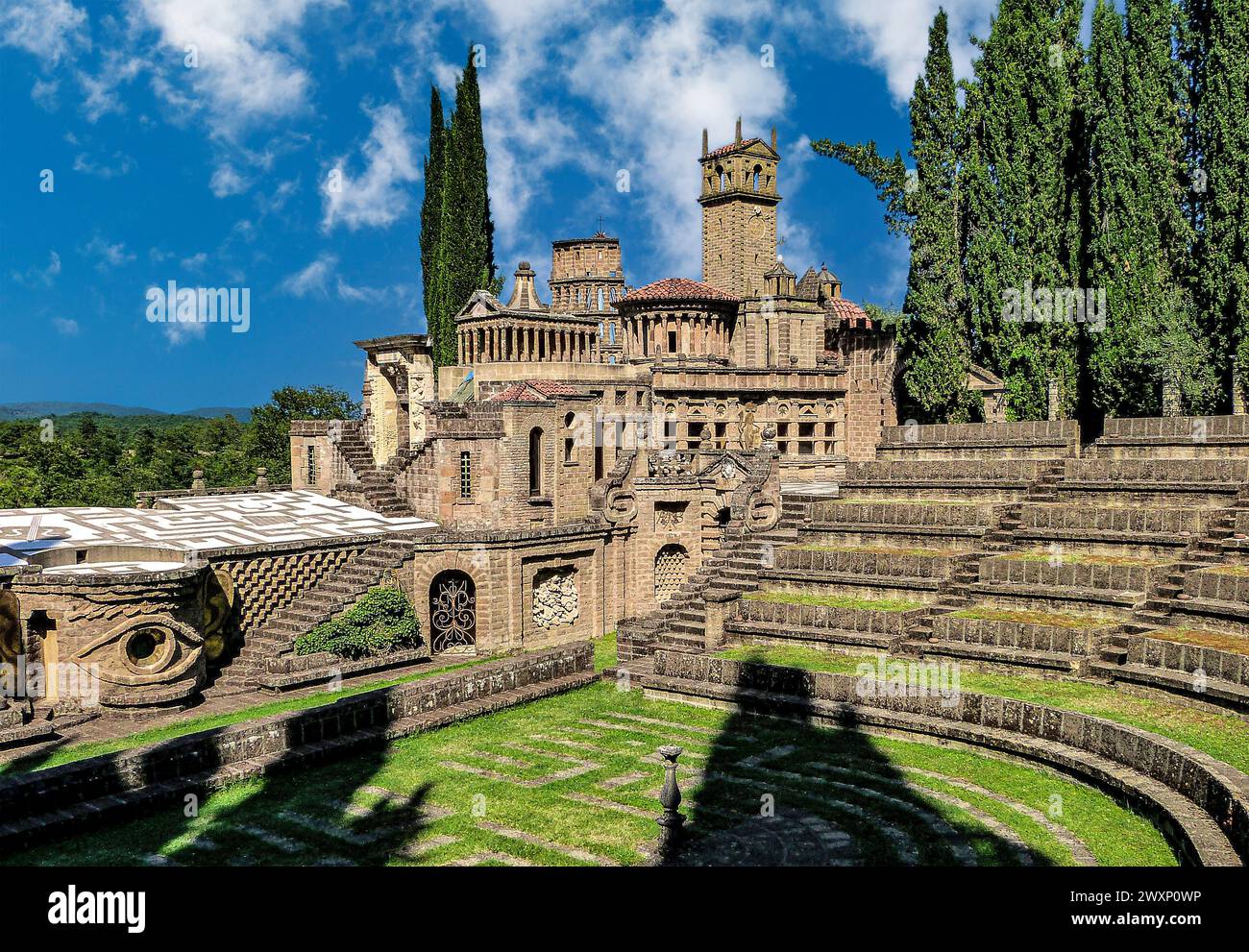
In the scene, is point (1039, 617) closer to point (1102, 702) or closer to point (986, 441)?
point (1102, 702)

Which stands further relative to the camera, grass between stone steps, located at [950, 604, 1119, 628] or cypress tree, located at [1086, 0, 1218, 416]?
cypress tree, located at [1086, 0, 1218, 416]

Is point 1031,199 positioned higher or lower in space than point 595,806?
higher

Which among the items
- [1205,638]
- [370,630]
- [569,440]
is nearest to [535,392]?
[569,440]

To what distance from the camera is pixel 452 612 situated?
31641 mm

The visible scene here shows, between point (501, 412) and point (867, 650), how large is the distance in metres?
15.6

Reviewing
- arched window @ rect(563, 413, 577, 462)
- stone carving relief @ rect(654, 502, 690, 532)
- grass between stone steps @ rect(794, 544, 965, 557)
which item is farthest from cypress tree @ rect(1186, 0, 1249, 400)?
arched window @ rect(563, 413, 577, 462)

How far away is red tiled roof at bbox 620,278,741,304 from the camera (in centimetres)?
5147

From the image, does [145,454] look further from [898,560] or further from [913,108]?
[898,560]

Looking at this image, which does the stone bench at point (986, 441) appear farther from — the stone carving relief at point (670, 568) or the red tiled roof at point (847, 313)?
the red tiled roof at point (847, 313)

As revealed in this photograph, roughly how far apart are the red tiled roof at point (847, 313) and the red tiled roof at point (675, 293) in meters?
7.11

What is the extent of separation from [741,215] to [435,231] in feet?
70.6

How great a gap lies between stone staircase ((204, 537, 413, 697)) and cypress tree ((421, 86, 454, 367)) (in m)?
21.9

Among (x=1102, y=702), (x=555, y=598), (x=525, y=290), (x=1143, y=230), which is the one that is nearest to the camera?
(x=1102, y=702)

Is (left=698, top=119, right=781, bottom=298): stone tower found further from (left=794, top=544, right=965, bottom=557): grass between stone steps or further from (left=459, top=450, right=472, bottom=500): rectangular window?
(left=794, top=544, right=965, bottom=557): grass between stone steps
